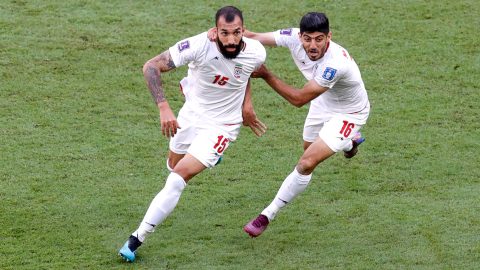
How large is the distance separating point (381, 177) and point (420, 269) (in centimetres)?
189

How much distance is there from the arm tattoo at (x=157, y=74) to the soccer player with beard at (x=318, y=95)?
44cm

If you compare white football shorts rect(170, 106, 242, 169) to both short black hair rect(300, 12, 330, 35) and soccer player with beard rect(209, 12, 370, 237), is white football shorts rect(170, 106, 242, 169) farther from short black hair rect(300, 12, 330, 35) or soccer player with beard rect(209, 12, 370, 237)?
short black hair rect(300, 12, 330, 35)

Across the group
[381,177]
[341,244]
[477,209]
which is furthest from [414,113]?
[341,244]

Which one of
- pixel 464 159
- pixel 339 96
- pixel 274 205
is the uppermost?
pixel 339 96

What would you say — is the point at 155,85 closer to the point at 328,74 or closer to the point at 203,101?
the point at 203,101

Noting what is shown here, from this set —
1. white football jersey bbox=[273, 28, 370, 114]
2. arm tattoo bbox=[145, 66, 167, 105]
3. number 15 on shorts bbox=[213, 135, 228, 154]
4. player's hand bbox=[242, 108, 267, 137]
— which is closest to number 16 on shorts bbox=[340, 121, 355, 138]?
white football jersey bbox=[273, 28, 370, 114]

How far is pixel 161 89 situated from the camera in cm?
503

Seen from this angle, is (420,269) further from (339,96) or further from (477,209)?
(339,96)

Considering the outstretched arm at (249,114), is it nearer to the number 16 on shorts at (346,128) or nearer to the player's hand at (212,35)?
the player's hand at (212,35)

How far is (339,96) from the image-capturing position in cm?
578

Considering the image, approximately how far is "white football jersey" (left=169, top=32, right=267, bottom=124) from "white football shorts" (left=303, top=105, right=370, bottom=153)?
847 millimetres

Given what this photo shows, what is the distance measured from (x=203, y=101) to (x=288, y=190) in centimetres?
115

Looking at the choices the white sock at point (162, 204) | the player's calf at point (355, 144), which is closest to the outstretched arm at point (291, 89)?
the white sock at point (162, 204)

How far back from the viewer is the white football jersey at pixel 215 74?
5.17 meters
